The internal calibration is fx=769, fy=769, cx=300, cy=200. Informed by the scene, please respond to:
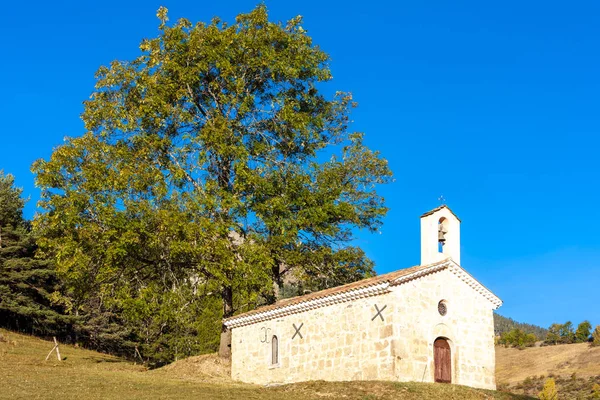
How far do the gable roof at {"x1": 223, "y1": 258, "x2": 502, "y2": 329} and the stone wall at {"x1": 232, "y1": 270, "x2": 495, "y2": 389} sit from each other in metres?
0.23

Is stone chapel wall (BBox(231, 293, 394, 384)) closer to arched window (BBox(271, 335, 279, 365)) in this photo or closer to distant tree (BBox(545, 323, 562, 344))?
arched window (BBox(271, 335, 279, 365))

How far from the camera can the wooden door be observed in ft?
91.8

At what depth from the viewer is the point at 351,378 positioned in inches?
1077

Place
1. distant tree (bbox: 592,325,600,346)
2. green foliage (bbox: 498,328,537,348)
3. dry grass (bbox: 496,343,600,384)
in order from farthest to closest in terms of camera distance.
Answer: green foliage (bbox: 498,328,537,348) → distant tree (bbox: 592,325,600,346) → dry grass (bbox: 496,343,600,384)

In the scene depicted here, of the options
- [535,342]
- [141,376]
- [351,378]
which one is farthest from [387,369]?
[535,342]

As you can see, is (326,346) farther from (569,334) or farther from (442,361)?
(569,334)

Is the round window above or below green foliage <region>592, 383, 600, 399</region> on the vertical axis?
above

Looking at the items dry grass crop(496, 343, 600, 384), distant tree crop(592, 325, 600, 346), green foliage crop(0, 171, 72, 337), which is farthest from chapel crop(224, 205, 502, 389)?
distant tree crop(592, 325, 600, 346)

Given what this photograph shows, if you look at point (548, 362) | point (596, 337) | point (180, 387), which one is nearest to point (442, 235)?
point (180, 387)

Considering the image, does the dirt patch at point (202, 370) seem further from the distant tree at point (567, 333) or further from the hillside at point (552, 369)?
the distant tree at point (567, 333)

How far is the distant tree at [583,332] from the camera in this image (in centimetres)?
7956

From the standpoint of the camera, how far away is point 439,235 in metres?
29.8

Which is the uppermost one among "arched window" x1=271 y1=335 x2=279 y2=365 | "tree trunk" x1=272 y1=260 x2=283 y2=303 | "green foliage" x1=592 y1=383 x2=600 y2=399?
"tree trunk" x1=272 y1=260 x2=283 y2=303

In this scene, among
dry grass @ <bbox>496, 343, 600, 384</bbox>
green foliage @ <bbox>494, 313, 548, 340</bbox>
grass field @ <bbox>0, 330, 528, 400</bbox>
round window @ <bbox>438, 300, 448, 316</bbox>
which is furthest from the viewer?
green foliage @ <bbox>494, 313, 548, 340</bbox>
